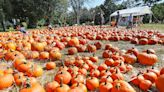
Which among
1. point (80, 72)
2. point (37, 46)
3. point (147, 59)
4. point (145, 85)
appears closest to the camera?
point (145, 85)

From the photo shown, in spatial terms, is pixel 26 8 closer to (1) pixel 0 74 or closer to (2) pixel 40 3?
(2) pixel 40 3

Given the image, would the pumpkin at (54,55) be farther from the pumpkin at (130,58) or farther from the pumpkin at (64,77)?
the pumpkin at (64,77)

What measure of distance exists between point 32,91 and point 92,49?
4295 mm

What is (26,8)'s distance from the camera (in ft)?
143

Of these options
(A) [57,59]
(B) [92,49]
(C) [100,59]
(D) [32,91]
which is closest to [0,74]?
(D) [32,91]

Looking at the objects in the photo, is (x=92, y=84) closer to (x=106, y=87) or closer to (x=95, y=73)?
(x=106, y=87)

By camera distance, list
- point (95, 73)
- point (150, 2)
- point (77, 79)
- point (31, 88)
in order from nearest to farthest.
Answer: point (31, 88) → point (77, 79) → point (95, 73) → point (150, 2)

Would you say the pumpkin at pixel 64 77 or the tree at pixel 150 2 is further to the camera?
the tree at pixel 150 2

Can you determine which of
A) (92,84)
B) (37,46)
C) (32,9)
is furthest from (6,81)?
(32,9)

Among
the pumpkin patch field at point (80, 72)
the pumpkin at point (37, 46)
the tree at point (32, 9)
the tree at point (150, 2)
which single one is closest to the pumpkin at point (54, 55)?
the pumpkin patch field at point (80, 72)

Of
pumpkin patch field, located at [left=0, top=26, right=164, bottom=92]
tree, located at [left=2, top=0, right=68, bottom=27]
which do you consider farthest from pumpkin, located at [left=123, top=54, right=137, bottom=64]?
tree, located at [left=2, top=0, right=68, bottom=27]

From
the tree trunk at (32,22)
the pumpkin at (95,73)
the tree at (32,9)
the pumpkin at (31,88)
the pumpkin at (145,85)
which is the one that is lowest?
the tree trunk at (32,22)

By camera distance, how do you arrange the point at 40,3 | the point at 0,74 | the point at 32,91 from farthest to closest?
1. the point at 40,3
2. the point at 0,74
3. the point at 32,91

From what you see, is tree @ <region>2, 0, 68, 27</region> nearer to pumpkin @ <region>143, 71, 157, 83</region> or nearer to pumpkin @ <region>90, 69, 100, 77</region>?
pumpkin @ <region>90, 69, 100, 77</region>
